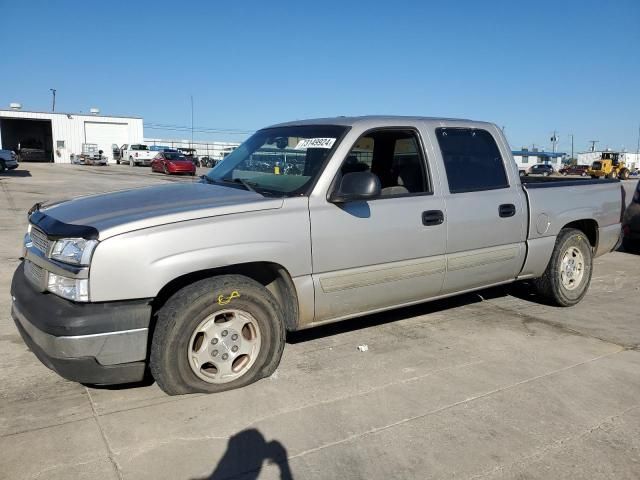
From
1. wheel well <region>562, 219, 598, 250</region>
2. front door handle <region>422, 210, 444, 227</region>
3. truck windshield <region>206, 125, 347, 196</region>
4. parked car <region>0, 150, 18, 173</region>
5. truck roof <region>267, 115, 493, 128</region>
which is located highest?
parked car <region>0, 150, 18, 173</region>

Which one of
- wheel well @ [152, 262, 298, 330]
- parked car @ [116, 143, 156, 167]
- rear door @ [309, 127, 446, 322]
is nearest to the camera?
wheel well @ [152, 262, 298, 330]

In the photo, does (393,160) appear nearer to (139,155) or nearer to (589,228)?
(589,228)

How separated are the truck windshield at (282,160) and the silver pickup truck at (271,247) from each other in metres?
0.02

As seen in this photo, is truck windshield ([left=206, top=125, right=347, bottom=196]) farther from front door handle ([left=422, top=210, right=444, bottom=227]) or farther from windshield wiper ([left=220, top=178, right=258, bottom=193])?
front door handle ([left=422, top=210, right=444, bottom=227])

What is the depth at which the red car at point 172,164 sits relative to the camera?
121 feet

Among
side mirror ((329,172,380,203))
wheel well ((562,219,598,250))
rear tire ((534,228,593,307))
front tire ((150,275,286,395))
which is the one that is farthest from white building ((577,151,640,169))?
front tire ((150,275,286,395))

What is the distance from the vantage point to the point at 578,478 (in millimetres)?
2654

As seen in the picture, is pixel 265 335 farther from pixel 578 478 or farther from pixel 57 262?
pixel 578 478

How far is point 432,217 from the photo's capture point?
4227mm

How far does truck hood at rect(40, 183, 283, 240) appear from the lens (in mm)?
3119

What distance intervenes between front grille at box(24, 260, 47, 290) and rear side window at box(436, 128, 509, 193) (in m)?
3.08

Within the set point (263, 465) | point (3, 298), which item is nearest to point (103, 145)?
point (3, 298)

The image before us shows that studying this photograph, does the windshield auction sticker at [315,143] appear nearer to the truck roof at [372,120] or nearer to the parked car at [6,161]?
the truck roof at [372,120]

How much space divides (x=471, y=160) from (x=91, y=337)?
337cm
